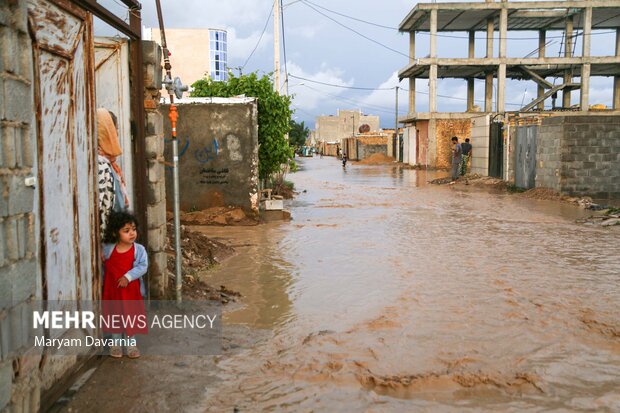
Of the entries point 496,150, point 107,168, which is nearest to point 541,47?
point 496,150

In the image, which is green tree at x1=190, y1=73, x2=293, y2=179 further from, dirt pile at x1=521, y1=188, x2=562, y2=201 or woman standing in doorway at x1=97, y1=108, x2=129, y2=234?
woman standing in doorway at x1=97, y1=108, x2=129, y2=234

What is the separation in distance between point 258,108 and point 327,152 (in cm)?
7415

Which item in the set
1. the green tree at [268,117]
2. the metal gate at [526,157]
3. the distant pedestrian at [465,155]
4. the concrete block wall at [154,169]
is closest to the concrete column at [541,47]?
the distant pedestrian at [465,155]

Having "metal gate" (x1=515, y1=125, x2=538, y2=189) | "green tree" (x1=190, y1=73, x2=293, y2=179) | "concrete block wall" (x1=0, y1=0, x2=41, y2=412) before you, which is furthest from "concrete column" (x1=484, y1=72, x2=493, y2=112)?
"concrete block wall" (x1=0, y1=0, x2=41, y2=412)

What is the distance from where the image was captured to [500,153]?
2117cm

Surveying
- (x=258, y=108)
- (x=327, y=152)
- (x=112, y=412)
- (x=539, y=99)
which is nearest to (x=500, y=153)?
(x=258, y=108)

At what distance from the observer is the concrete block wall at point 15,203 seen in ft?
9.18

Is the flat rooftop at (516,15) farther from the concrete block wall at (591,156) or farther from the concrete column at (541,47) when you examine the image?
the concrete block wall at (591,156)

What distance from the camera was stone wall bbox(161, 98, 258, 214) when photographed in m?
11.9

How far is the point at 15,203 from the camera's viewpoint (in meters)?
2.92

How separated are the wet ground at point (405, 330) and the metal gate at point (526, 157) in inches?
288

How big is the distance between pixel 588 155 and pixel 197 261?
1211 cm

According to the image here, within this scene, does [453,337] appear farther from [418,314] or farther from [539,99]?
[539,99]

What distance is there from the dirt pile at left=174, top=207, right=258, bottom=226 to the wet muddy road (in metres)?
0.43
